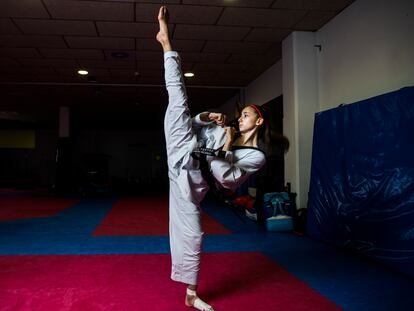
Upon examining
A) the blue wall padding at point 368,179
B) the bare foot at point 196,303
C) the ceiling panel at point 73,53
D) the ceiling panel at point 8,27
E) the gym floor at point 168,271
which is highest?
the ceiling panel at point 73,53

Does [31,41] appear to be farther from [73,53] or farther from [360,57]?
[360,57]

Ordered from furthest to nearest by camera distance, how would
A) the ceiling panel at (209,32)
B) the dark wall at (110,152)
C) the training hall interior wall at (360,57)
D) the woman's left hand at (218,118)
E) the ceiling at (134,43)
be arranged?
the dark wall at (110,152) < the ceiling panel at (209,32) < the ceiling at (134,43) < the training hall interior wall at (360,57) < the woman's left hand at (218,118)

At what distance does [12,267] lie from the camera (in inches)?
117

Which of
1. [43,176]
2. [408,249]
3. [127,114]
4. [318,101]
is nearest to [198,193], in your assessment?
[408,249]

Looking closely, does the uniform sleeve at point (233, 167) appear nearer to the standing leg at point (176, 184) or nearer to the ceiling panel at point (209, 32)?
the standing leg at point (176, 184)

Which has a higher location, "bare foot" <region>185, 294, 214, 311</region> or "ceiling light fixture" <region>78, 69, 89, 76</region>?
"ceiling light fixture" <region>78, 69, 89, 76</region>

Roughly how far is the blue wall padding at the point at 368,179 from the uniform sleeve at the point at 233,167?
1.51 metres

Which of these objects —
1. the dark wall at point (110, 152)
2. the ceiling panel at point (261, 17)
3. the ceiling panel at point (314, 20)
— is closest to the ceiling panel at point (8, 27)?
the ceiling panel at point (261, 17)

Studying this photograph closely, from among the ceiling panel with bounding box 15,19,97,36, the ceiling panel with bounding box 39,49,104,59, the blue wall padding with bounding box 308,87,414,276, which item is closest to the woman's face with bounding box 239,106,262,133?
the blue wall padding with bounding box 308,87,414,276

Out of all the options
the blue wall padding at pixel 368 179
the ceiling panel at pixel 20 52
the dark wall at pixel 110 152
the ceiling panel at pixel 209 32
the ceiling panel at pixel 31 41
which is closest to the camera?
the blue wall padding at pixel 368 179

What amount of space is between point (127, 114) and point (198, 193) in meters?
10.6

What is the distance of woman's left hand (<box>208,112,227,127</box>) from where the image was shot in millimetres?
2061

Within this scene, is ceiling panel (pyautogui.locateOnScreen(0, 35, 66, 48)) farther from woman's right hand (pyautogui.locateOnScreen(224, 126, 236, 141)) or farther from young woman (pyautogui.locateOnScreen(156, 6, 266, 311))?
woman's right hand (pyautogui.locateOnScreen(224, 126, 236, 141))

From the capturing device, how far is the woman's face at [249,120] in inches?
86.3
